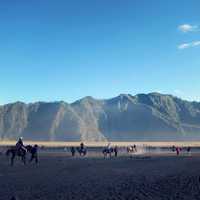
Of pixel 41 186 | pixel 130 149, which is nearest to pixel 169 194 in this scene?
pixel 41 186

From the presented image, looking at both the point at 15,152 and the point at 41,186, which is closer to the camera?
the point at 41,186

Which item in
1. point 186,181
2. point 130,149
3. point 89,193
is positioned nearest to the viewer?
point 89,193

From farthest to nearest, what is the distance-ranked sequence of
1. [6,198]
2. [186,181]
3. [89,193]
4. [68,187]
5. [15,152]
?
[15,152] → [186,181] → [68,187] → [89,193] → [6,198]

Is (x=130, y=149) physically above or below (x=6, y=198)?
above

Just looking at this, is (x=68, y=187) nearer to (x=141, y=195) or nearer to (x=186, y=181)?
(x=141, y=195)

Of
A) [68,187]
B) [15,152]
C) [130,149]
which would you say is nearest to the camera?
[68,187]

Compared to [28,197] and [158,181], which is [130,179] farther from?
[28,197]

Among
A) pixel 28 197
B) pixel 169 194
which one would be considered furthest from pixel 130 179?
pixel 28 197

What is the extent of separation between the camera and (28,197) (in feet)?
52.4

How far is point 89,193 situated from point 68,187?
2191 mm

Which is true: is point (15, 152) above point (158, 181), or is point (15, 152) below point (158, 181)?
above

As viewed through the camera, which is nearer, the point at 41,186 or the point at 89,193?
the point at 89,193

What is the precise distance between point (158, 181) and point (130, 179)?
170 centimetres

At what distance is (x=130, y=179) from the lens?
22.2 meters
